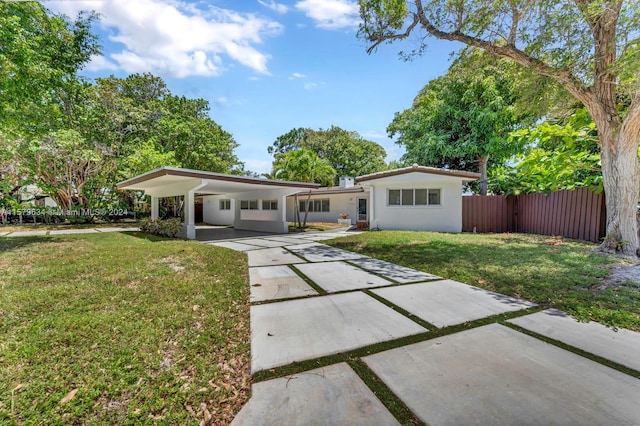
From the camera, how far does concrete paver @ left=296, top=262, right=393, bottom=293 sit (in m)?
4.42

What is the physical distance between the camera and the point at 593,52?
20.4 ft

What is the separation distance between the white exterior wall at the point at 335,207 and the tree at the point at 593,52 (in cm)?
1104

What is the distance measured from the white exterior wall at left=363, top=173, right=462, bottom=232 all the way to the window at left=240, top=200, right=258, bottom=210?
6.88 meters

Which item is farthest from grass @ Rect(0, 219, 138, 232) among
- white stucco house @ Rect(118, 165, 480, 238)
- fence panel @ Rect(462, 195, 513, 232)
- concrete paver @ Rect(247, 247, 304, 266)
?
fence panel @ Rect(462, 195, 513, 232)

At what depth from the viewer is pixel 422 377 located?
206 cm

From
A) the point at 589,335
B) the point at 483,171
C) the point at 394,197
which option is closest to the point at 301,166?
the point at 394,197

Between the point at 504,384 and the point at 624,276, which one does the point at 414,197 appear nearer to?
the point at 624,276

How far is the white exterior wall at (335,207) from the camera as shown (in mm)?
18000

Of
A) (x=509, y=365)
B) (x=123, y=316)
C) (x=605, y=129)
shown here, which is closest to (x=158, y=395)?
(x=123, y=316)

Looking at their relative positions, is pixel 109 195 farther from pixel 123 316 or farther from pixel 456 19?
pixel 456 19

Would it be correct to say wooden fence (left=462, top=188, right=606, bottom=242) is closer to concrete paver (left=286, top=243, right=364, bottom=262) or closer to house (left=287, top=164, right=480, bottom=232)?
house (left=287, top=164, right=480, bottom=232)

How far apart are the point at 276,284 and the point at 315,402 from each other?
2752mm

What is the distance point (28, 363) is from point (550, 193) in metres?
13.2

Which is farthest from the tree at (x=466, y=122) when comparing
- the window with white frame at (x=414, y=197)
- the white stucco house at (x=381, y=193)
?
the window with white frame at (x=414, y=197)
